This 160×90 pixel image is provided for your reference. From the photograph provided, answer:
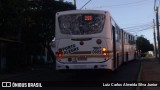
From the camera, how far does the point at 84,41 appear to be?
72.7 feet

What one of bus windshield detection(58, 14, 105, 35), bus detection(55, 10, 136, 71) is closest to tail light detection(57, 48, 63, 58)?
bus detection(55, 10, 136, 71)

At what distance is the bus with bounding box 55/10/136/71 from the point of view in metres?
21.9

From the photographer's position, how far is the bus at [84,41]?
21906mm

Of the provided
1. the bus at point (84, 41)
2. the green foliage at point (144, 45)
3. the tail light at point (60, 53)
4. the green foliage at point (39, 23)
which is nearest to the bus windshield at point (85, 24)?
the bus at point (84, 41)

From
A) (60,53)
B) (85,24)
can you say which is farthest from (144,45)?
(60,53)

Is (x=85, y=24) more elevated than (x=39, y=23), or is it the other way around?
(x=39, y=23)

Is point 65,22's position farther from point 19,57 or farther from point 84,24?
point 19,57

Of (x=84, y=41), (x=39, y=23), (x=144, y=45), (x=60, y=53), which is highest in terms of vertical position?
(x=39, y=23)

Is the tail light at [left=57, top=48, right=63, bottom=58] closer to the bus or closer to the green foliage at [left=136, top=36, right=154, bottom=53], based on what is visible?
the bus

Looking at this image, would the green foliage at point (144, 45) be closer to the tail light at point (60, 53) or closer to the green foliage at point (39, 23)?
the green foliage at point (39, 23)

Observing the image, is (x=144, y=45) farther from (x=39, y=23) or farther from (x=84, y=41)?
(x=84, y=41)

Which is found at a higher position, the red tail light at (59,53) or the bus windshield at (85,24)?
the bus windshield at (85,24)

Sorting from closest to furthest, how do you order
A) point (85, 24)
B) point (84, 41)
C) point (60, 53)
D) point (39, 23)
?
point (84, 41), point (85, 24), point (60, 53), point (39, 23)

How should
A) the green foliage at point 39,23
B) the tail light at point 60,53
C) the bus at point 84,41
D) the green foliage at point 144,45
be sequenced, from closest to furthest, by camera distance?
the bus at point 84,41
the tail light at point 60,53
the green foliage at point 39,23
the green foliage at point 144,45
